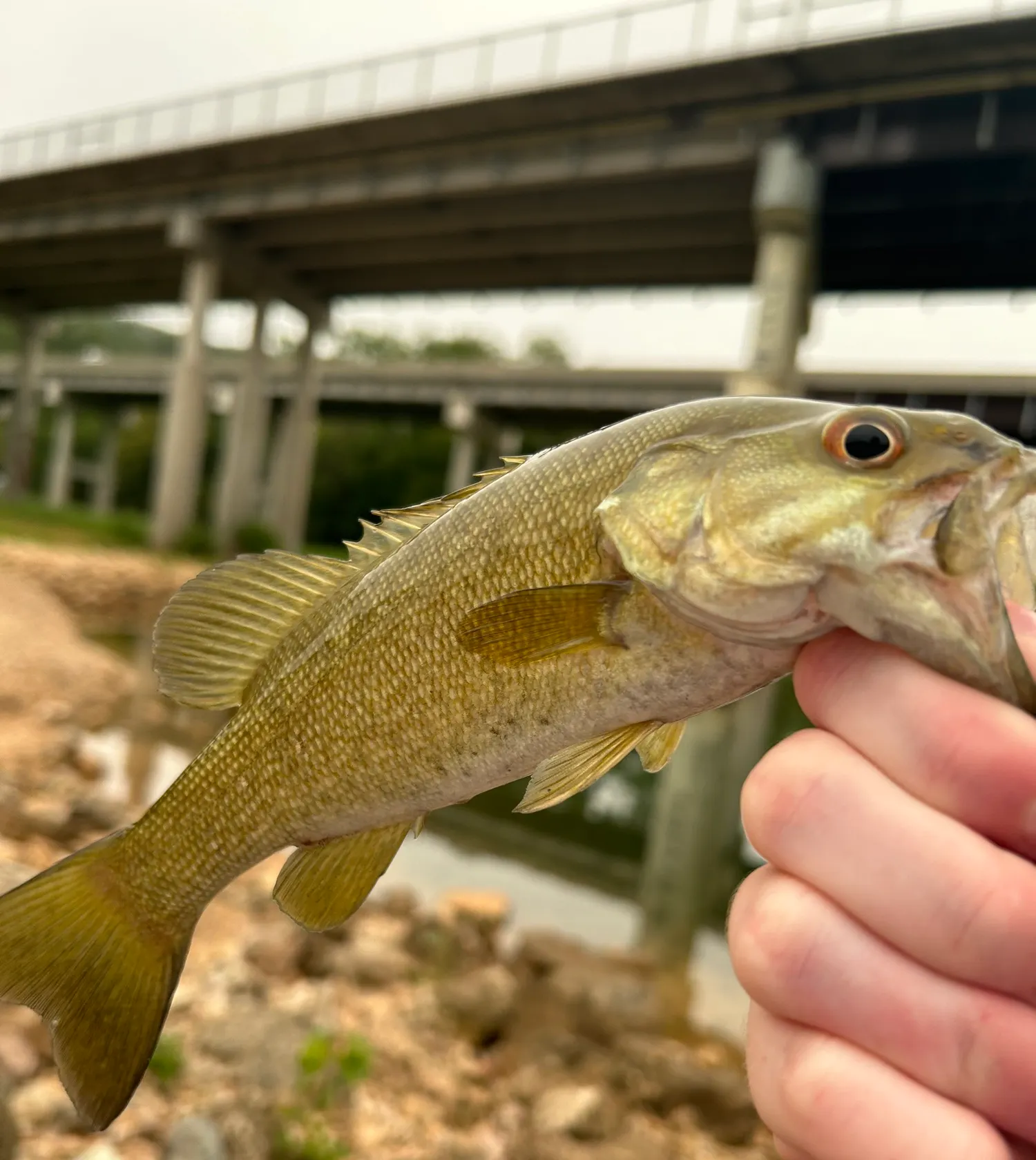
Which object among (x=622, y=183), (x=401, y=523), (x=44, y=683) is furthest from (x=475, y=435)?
(x=401, y=523)

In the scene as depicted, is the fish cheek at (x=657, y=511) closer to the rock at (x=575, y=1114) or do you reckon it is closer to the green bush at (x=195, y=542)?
the rock at (x=575, y=1114)

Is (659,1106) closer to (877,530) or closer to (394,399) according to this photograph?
(877,530)

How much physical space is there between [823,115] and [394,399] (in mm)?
23199

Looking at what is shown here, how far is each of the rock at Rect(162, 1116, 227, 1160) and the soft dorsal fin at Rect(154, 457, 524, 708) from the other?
2.12 m

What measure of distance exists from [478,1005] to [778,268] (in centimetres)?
1424

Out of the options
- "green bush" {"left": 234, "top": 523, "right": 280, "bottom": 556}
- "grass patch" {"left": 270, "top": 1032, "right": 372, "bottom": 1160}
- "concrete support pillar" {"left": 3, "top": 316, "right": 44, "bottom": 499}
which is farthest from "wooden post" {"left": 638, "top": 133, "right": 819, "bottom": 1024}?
"concrete support pillar" {"left": 3, "top": 316, "right": 44, "bottom": 499}

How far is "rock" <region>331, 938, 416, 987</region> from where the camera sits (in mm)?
5238

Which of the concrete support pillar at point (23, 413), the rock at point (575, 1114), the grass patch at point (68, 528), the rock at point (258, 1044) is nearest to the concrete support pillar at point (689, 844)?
the rock at point (575, 1114)

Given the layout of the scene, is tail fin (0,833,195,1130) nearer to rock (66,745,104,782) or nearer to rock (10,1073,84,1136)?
rock (10,1073,84,1136)

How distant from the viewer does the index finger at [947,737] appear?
1.04 metres

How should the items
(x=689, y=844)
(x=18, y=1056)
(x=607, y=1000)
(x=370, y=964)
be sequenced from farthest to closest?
(x=689, y=844), (x=607, y=1000), (x=370, y=964), (x=18, y=1056)

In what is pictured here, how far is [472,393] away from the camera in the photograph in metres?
32.2

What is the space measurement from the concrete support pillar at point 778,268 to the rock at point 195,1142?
13857 millimetres

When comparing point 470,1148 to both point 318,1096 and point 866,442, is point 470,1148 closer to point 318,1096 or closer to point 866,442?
point 318,1096
